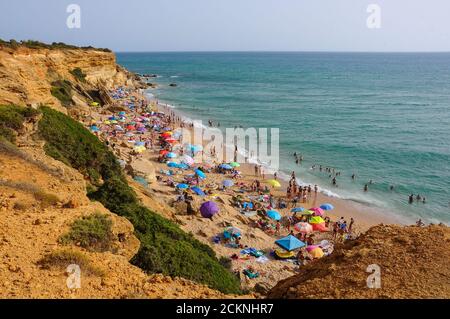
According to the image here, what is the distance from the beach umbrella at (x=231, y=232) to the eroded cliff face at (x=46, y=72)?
443 inches

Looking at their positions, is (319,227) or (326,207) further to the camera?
(326,207)

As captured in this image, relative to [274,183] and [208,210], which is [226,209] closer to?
[208,210]

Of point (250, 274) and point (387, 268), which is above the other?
point (387, 268)

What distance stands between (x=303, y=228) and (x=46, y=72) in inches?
1142

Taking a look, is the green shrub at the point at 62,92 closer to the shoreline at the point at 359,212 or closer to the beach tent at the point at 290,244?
the shoreline at the point at 359,212

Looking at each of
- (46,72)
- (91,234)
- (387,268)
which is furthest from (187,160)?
(387,268)

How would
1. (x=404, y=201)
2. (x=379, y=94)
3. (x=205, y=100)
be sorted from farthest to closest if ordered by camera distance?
(x=379, y=94) < (x=205, y=100) < (x=404, y=201)

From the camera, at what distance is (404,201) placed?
25.8 meters

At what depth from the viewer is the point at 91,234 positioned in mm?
7984

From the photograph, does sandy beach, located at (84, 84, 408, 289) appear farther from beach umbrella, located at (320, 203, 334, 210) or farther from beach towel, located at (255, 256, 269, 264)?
beach umbrella, located at (320, 203, 334, 210)

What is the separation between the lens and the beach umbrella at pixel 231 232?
59.7 ft

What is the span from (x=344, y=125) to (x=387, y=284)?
42413 millimetres
